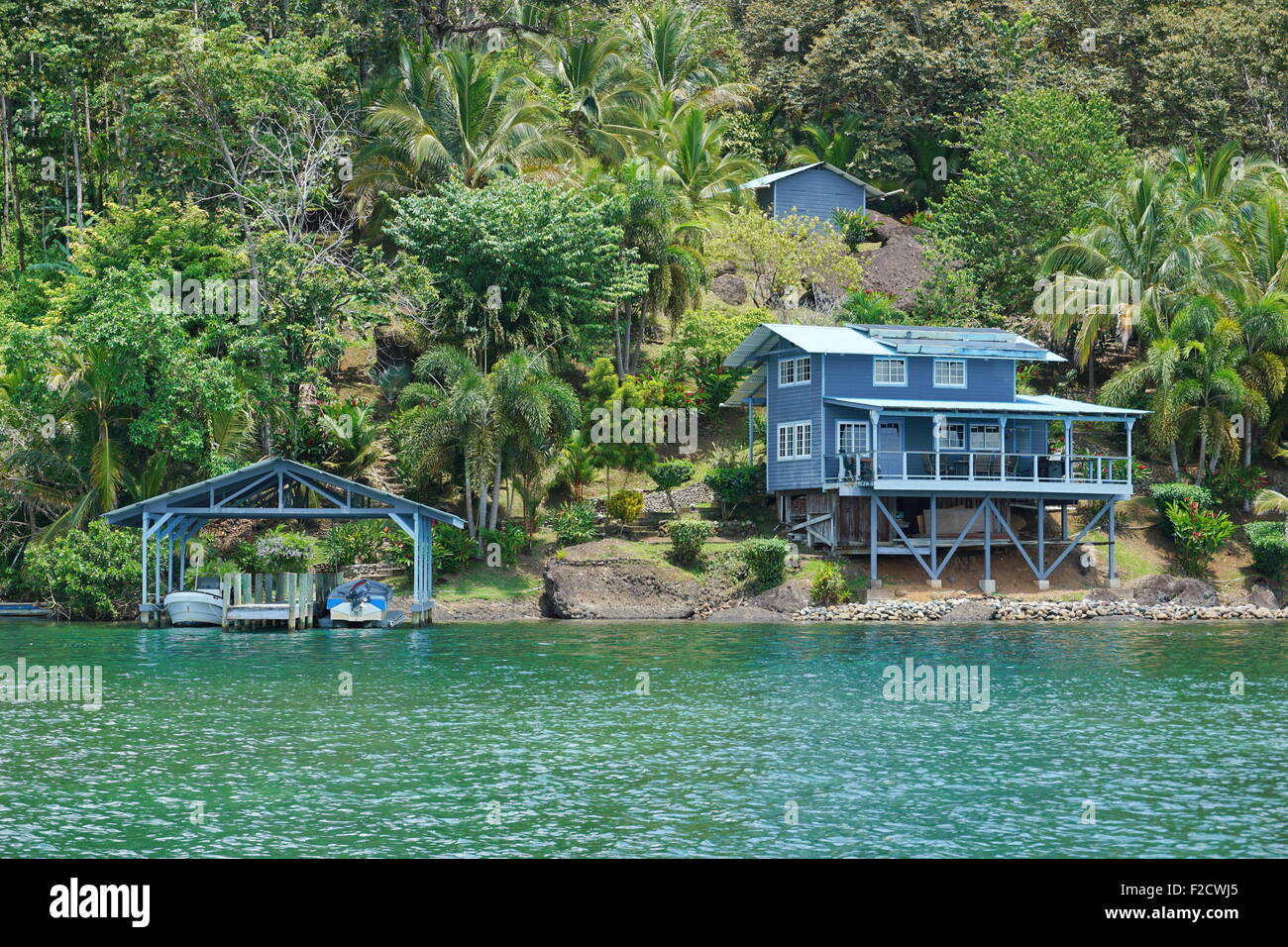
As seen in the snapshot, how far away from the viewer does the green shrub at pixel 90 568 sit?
41594mm

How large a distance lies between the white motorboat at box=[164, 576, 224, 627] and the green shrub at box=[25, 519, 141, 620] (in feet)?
8.83

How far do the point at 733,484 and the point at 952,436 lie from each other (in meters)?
7.47

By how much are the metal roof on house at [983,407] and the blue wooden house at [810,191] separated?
2064 centimetres

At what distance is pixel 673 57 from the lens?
2795 inches

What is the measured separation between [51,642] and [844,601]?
22.1 meters

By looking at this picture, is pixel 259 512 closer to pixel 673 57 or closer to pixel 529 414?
pixel 529 414

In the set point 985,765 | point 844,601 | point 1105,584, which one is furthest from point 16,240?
point 985,765

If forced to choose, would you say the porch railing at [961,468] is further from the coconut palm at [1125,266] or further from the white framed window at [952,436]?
the coconut palm at [1125,266]

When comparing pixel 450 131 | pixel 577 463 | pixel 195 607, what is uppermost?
pixel 450 131

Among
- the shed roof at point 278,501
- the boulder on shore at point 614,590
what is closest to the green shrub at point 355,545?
the shed roof at point 278,501

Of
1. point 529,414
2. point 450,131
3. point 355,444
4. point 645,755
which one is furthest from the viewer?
point 450,131

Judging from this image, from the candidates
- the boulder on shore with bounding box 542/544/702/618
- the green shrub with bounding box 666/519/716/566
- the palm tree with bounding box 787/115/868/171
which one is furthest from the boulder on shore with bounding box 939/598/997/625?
the palm tree with bounding box 787/115/868/171

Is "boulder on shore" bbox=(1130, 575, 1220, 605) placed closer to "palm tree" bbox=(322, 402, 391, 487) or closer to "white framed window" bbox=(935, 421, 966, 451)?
"white framed window" bbox=(935, 421, 966, 451)

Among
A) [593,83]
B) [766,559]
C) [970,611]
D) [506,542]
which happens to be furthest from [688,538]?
[593,83]
